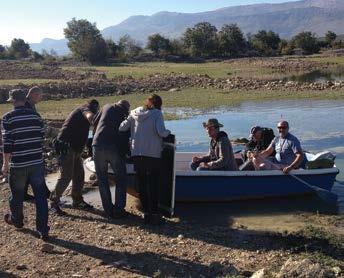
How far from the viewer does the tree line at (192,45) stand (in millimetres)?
81500

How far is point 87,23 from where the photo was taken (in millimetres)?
92750

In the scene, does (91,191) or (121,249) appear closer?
(121,249)

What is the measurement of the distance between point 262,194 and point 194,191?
4.62ft

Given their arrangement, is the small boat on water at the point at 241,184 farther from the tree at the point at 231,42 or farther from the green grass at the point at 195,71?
the tree at the point at 231,42

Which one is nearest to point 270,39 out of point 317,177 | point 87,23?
point 87,23

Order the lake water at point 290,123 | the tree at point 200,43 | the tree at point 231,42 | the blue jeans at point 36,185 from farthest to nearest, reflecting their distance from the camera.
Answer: the tree at point 231,42, the tree at point 200,43, the lake water at point 290,123, the blue jeans at point 36,185

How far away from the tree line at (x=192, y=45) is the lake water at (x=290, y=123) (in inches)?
2067

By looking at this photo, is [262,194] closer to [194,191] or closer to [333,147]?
[194,191]

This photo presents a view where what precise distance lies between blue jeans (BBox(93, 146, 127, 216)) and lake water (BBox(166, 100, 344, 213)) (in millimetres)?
5023

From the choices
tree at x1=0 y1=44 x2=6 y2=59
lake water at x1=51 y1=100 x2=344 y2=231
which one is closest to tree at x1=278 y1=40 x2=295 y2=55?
tree at x1=0 y1=44 x2=6 y2=59

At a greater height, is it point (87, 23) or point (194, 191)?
point (87, 23)

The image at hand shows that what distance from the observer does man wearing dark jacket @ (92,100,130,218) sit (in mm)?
9148

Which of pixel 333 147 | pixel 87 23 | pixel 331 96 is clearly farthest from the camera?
pixel 87 23

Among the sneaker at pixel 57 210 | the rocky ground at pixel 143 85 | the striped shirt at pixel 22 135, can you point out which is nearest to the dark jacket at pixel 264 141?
the sneaker at pixel 57 210
